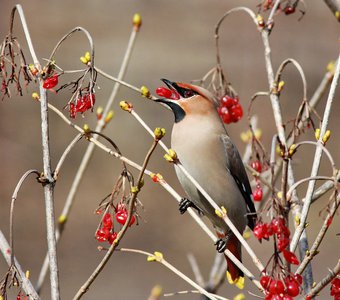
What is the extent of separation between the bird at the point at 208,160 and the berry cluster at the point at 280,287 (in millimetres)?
1151

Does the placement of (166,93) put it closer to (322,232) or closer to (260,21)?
(260,21)

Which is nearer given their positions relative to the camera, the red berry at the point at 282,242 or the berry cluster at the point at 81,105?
the red berry at the point at 282,242

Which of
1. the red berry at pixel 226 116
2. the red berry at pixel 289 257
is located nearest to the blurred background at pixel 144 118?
the red berry at pixel 226 116

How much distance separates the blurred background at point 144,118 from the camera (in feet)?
27.5

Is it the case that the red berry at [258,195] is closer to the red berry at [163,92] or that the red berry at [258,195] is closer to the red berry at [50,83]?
the red berry at [163,92]

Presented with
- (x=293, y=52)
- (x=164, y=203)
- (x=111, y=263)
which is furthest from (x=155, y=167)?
(x=293, y=52)

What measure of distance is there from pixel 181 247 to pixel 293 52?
3105mm

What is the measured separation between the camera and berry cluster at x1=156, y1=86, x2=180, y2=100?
10.2ft

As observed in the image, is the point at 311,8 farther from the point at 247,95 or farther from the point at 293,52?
the point at 247,95

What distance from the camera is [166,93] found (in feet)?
10.7

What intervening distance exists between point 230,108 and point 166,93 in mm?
290

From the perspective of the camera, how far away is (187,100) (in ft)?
11.7

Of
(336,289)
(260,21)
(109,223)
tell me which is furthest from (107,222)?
(260,21)

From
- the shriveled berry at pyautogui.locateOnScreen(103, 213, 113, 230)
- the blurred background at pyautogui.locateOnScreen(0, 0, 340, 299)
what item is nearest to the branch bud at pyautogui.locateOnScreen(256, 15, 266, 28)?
the shriveled berry at pyautogui.locateOnScreen(103, 213, 113, 230)
